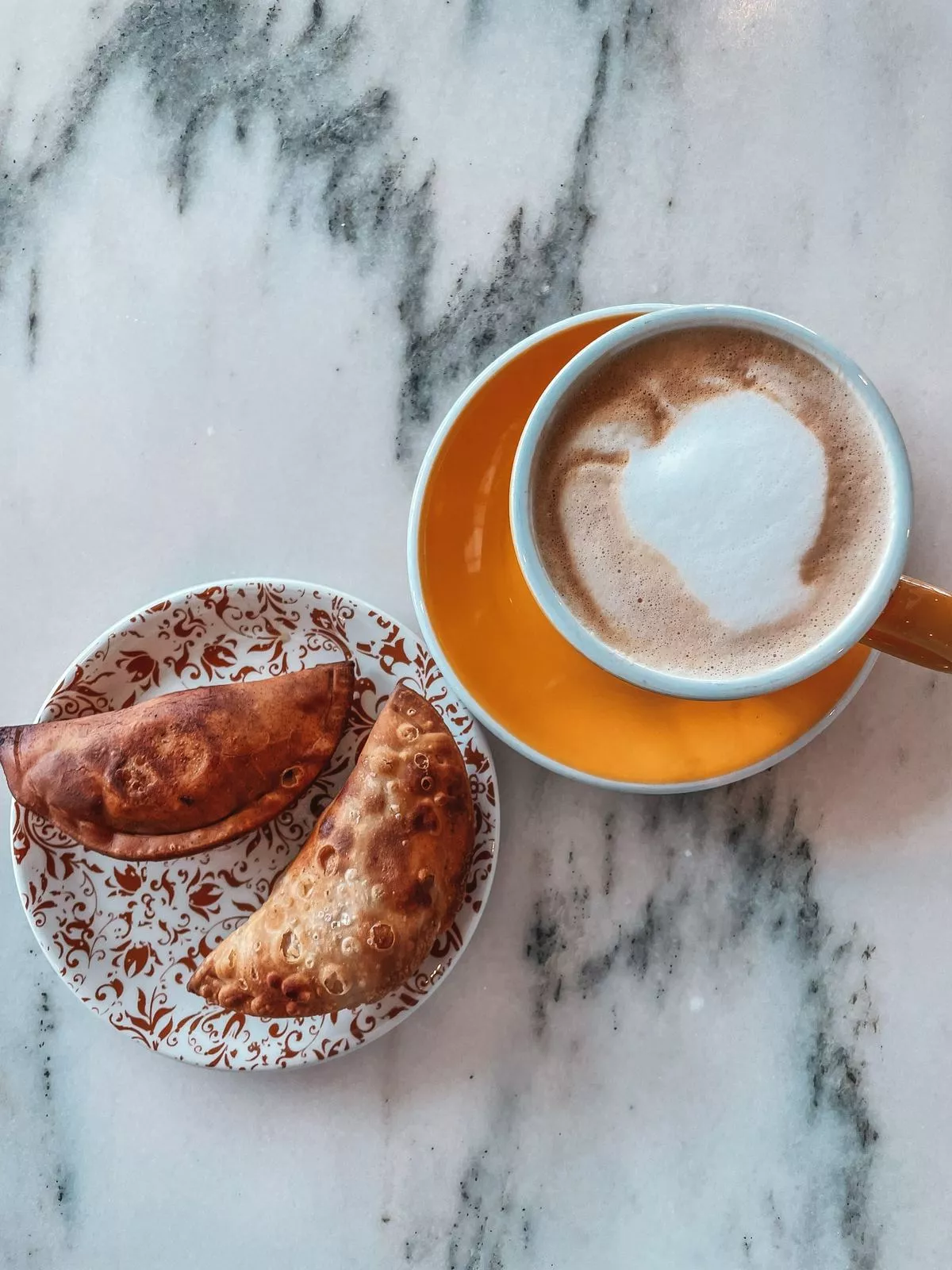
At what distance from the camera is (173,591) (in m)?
1.35

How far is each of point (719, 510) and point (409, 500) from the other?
0.50 meters

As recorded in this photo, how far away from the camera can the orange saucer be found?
1.13m

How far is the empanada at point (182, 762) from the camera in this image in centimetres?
120

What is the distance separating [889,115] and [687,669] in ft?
2.69

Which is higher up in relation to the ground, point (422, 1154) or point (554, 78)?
point (554, 78)

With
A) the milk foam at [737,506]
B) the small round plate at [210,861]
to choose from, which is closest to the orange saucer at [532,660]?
the small round plate at [210,861]

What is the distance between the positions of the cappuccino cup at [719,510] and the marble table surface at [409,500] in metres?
0.35

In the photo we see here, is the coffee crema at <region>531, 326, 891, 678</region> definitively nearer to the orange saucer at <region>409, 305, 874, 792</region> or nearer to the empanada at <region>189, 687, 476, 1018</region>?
the orange saucer at <region>409, 305, 874, 792</region>

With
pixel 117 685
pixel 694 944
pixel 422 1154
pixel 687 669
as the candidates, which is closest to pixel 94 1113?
pixel 422 1154

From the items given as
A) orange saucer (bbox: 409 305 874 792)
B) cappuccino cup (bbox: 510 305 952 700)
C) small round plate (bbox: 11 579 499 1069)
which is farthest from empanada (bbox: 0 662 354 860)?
cappuccino cup (bbox: 510 305 952 700)

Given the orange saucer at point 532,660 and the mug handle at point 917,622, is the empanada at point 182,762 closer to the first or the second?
the orange saucer at point 532,660

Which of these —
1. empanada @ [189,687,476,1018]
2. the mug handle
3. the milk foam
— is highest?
the milk foam

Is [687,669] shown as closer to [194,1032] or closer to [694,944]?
[694,944]

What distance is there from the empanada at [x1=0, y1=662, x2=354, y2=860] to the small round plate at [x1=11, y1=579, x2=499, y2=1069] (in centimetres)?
5
